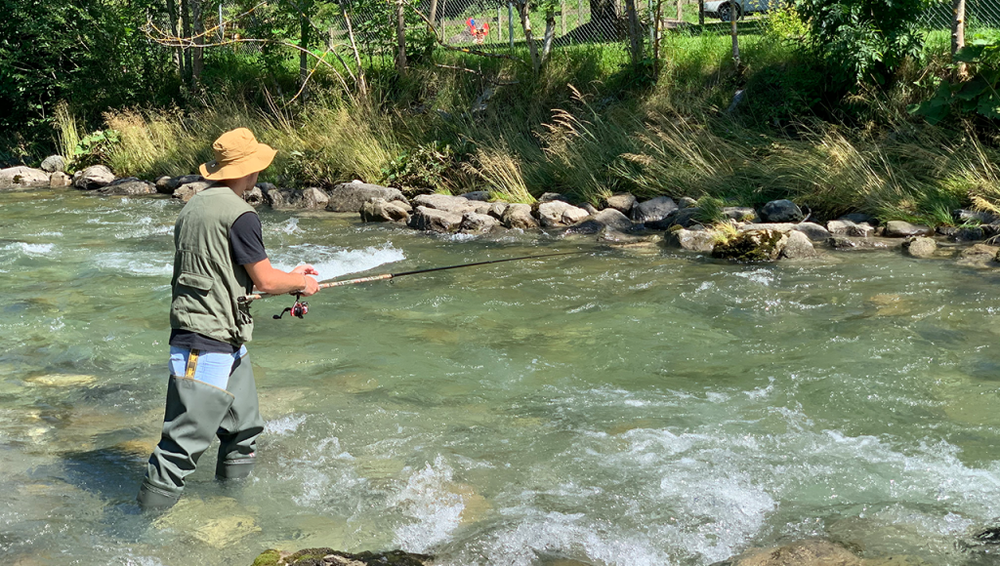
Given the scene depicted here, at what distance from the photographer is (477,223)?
11922 mm

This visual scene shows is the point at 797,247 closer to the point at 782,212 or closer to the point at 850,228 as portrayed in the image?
the point at 850,228

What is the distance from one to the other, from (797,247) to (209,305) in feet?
23.7

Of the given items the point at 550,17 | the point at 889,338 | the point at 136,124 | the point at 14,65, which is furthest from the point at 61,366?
the point at 14,65

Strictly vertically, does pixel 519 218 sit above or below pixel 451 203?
below

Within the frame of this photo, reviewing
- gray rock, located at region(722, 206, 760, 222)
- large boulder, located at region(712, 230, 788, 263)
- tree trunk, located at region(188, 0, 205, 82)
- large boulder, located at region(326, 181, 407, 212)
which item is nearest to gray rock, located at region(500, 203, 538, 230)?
large boulder, located at region(326, 181, 407, 212)

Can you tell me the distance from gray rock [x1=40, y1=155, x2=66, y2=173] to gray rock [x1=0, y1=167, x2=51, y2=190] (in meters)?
0.21

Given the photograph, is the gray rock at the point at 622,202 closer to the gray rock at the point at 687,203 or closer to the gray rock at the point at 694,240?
the gray rock at the point at 687,203

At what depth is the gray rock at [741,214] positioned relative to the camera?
11.1 m

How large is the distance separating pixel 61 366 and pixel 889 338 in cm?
629

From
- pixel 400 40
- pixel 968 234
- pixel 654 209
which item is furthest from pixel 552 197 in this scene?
pixel 400 40

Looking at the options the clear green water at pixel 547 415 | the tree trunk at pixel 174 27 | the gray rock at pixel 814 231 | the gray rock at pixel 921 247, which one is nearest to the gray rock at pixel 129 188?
the tree trunk at pixel 174 27

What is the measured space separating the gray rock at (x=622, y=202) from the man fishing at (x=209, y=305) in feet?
28.1

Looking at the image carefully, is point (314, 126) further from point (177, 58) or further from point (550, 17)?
point (177, 58)

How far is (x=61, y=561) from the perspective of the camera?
3.88 metres
